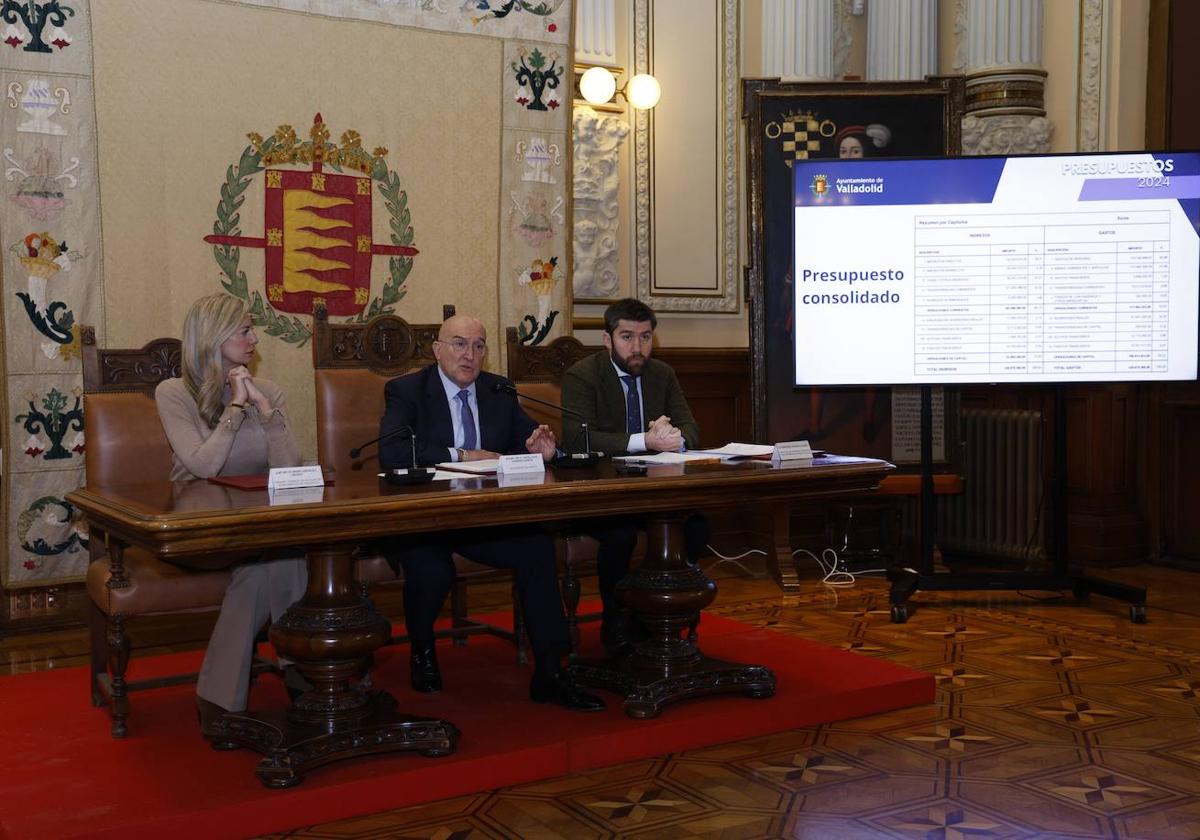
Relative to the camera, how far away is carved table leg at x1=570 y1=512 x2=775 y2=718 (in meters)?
3.06

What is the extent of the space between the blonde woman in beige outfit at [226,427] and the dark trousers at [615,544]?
38.1 inches

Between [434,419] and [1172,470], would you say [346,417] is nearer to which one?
[434,419]

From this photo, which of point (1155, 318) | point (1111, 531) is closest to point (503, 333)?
point (1155, 318)

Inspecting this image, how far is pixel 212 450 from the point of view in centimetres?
306

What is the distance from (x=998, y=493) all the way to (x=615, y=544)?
2603 mm

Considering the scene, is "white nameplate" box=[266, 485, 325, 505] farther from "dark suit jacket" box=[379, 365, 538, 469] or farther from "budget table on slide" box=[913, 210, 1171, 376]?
"budget table on slide" box=[913, 210, 1171, 376]

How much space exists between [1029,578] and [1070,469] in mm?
1193

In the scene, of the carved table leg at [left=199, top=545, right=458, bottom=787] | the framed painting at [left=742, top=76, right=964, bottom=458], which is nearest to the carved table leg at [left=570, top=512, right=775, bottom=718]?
the carved table leg at [left=199, top=545, right=458, bottom=787]

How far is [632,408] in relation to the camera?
3871 mm

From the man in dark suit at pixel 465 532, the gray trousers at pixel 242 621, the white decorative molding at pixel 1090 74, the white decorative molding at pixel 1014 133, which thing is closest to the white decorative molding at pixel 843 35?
the white decorative molding at pixel 1014 133

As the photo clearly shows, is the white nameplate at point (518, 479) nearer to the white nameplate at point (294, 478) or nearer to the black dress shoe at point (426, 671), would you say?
the white nameplate at point (294, 478)

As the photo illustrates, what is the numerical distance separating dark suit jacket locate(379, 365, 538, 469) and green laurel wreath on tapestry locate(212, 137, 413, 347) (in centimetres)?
114

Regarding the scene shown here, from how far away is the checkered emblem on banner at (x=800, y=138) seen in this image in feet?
16.8

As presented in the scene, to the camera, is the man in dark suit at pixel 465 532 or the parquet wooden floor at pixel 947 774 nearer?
the parquet wooden floor at pixel 947 774
